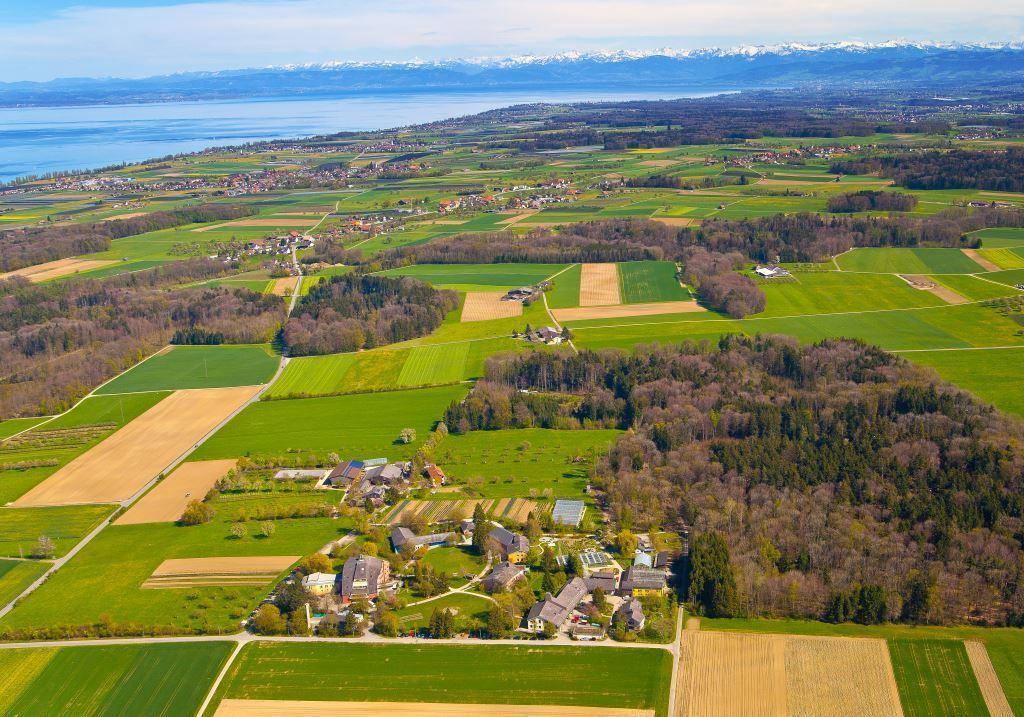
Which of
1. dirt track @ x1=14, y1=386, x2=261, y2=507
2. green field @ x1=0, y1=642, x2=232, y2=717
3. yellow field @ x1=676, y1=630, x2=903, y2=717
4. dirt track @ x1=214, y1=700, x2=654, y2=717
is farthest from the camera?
dirt track @ x1=14, y1=386, x2=261, y2=507

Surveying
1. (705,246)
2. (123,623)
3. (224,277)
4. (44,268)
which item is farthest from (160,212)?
(123,623)

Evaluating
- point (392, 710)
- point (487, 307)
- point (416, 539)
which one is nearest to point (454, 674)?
point (392, 710)

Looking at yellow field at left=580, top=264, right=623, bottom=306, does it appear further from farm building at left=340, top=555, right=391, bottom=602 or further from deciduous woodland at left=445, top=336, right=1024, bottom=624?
farm building at left=340, top=555, right=391, bottom=602

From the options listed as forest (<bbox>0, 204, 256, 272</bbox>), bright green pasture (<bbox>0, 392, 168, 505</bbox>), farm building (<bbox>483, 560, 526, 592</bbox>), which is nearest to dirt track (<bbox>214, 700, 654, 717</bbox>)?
farm building (<bbox>483, 560, 526, 592</bbox>)

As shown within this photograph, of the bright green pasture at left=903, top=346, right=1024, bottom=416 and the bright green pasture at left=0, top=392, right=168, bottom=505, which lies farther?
the bright green pasture at left=903, top=346, right=1024, bottom=416

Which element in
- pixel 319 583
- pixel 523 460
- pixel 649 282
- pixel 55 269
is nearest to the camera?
pixel 319 583

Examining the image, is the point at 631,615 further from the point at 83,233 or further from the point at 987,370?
the point at 83,233
